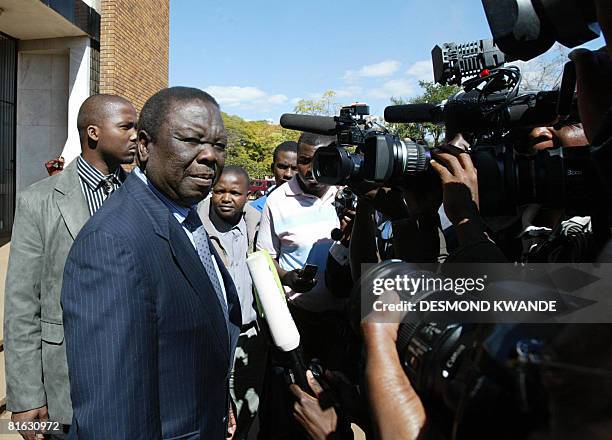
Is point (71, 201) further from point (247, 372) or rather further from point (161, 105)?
point (247, 372)

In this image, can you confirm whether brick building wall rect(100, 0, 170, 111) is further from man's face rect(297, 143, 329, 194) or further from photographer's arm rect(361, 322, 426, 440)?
photographer's arm rect(361, 322, 426, 440)

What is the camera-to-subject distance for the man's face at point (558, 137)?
1778 millimetres


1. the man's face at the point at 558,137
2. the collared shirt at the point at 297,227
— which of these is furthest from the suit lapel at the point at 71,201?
the man's face at the point at 558,137

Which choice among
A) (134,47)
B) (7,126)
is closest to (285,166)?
(7,126)

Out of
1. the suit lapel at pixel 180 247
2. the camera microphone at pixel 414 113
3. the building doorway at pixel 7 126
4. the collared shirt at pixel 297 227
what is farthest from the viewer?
the building doorway at pixel 7 126

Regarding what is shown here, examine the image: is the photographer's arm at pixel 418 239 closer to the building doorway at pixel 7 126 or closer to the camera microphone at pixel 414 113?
the camera microphone at pixel 414 113

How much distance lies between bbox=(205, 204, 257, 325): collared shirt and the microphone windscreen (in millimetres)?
1391

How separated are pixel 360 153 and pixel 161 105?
0.74 metres

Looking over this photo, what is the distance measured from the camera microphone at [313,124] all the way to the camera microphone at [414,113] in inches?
10.0

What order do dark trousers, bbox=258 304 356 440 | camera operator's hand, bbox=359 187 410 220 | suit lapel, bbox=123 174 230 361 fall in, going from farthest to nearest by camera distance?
dark trousers, bbox=258 304 356 440 → camera operator's hand, bbox=359 187 410 220 → suit lapel, bbox=123 174 230 361

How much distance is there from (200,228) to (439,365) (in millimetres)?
1362

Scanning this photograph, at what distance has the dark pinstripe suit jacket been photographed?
1.34 metres

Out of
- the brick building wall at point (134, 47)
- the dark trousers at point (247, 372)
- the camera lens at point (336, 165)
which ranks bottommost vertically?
the dark trousers at point (247, 372)

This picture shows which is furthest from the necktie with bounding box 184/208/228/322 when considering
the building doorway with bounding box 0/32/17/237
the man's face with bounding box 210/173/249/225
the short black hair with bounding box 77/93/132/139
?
the building doorway with bounding box 0/32/17/237
